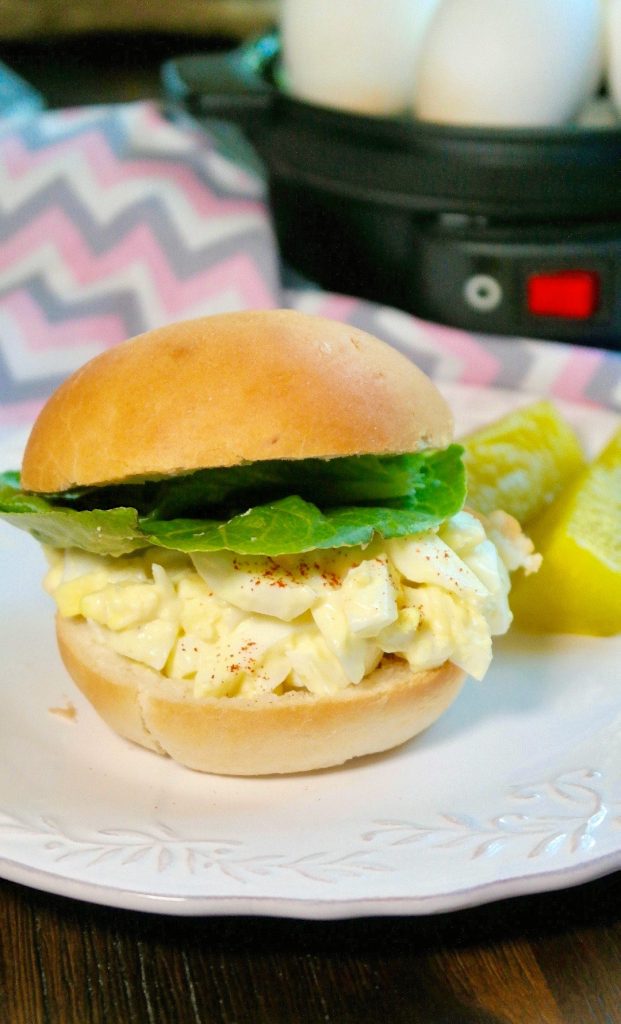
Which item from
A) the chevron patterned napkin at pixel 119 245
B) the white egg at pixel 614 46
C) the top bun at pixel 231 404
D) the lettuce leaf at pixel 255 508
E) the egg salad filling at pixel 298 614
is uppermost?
the white egg at pixel 614 46

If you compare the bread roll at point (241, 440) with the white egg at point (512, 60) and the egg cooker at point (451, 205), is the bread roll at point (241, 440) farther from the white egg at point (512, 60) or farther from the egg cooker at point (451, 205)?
the white egg at point (512, 60)

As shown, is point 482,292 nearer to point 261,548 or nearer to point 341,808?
Result: point 261,548

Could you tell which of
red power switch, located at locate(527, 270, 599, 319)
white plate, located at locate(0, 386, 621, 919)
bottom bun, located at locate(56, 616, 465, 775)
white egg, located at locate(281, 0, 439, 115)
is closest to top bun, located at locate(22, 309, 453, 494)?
bottom bun, located at locate(56, 616, 465, 775)

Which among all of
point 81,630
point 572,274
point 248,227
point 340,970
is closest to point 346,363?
point 81,630

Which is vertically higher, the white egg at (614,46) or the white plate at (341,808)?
the white egg at (614,46)

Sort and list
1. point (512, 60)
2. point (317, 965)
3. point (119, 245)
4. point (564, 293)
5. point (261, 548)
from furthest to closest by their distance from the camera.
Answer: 1. point (119, 245)
2. point (564, 293)
3. point (512, 60)
4. point (261, 548)
5. point (317, 965)

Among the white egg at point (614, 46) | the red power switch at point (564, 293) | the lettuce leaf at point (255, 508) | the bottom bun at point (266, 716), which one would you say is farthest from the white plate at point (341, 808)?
the white egg at point (614, 46)

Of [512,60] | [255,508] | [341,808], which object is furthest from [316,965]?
[512,60]

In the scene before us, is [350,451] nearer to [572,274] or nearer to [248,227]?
[572,274]
